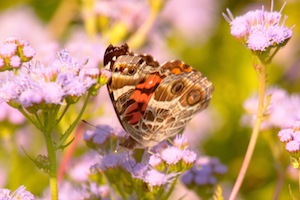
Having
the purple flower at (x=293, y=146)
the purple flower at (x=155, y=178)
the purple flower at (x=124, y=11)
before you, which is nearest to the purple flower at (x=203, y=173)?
the purple flower at (x=155, y=178)

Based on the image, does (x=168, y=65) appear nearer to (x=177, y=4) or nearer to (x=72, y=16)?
(x=72, y=16)

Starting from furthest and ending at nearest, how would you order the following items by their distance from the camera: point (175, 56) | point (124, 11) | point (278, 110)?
point (175, 56)
point (124, 11)
point (278, 110)

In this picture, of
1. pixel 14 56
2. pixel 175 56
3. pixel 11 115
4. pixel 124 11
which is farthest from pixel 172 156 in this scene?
pixel 175 56

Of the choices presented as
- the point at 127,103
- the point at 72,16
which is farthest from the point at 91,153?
the point at 72,16

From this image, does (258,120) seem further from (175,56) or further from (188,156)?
(175,56)

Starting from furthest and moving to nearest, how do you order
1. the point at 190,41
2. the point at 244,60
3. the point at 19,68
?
the point at 190,41, the point at 244,60, the point at 19,68

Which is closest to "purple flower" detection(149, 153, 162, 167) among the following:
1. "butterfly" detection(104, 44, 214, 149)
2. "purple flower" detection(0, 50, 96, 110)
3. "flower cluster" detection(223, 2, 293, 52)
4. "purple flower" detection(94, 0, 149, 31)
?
"butterfly" detection(104, 44, 214, 149)

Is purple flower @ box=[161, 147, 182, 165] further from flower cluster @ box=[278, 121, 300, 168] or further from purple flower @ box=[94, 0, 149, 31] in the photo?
purple flower @ box=[94, 0, 149, 31]
